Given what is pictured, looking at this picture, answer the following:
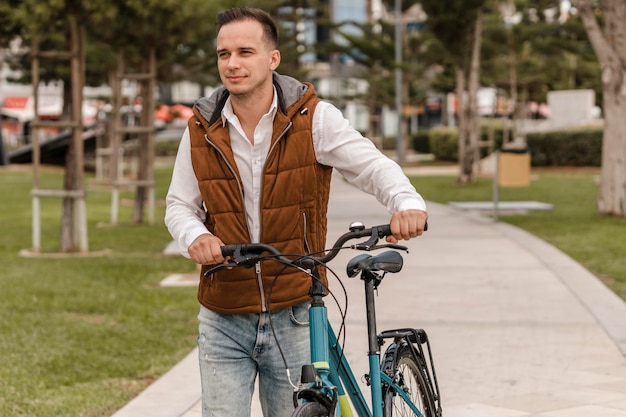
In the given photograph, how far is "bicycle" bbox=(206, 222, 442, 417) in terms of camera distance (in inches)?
124

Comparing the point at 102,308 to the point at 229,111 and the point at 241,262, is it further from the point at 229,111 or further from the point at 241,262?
the point at 241,262

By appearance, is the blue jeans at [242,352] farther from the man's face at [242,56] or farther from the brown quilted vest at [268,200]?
the man's face at [242,56]

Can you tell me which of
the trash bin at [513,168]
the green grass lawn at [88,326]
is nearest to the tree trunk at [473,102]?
the trash bin at [513,168]

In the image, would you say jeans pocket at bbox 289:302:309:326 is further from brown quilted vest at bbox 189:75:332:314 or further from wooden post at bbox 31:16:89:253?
wooden post at bbox 31:16:89:253

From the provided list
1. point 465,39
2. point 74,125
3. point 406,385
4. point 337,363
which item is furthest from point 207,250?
point 465,39

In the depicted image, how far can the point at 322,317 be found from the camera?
322 centimetres

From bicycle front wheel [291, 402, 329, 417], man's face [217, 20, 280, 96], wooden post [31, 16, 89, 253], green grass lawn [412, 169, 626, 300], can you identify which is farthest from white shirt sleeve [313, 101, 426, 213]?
wooden post [31, 16, 89, 253]

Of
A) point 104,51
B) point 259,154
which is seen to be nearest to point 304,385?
point 259,154

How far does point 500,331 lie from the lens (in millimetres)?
8039

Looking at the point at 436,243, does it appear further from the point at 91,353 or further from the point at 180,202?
the point at 180,202

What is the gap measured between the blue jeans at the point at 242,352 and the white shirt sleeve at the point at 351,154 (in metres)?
0.42

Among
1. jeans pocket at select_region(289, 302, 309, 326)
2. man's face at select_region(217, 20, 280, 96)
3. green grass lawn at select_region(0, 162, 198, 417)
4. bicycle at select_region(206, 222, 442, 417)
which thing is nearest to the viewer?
bicycle at select_region(206, 222, 442, 417)

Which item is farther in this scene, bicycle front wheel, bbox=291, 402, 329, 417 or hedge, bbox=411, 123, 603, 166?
hedge, bbox=411, 123, 603, 166

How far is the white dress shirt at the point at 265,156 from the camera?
348 cm
